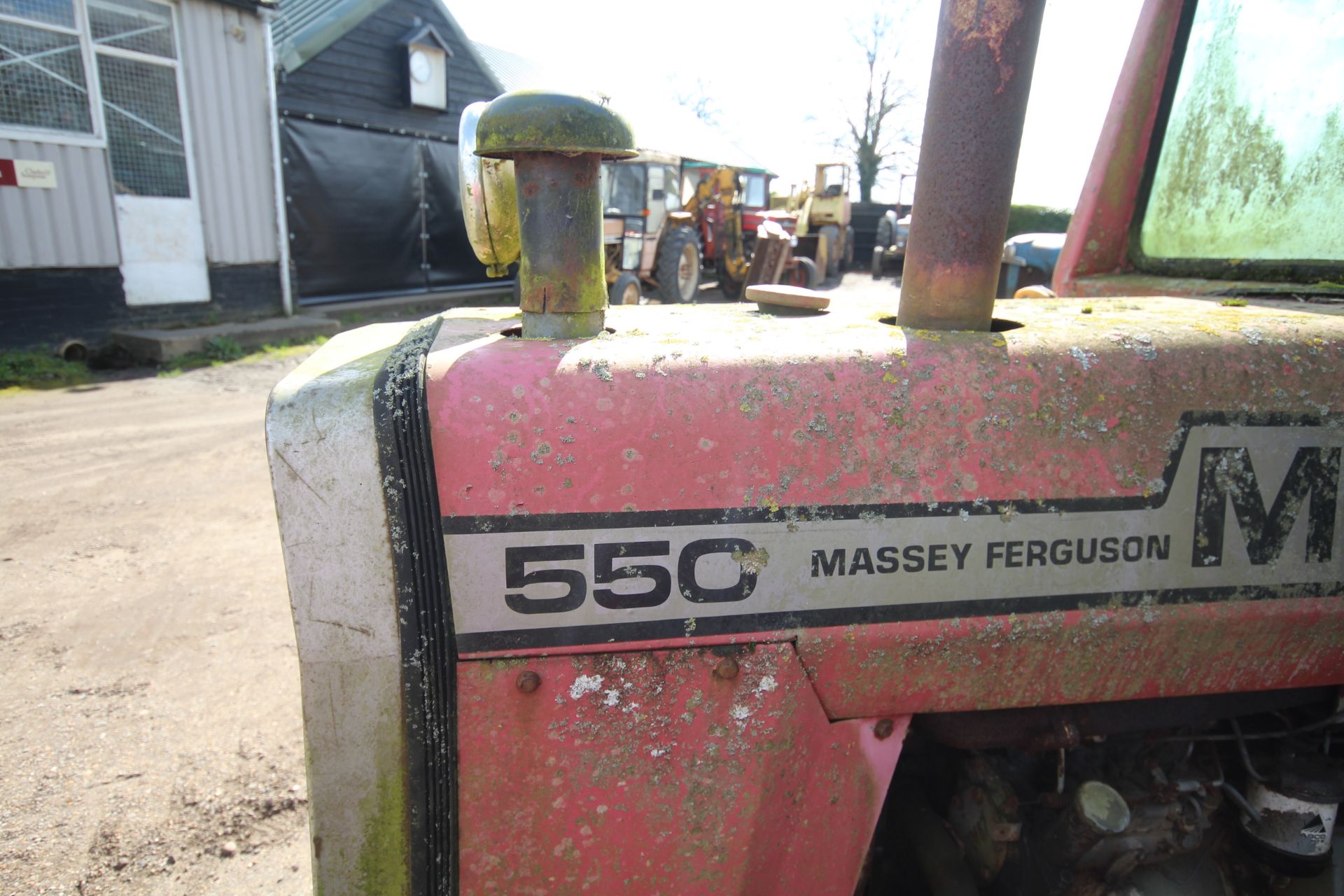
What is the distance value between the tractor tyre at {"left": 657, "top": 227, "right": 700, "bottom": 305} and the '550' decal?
33.1 feet

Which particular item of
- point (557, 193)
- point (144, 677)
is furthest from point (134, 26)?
point (557, 193)

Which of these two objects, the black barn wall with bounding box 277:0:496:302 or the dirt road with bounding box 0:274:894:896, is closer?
the dirt road with bounding box 0:274:894:896

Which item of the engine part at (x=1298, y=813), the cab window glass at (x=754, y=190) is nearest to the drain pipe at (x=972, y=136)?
the engine part at (x=1298, y=813)

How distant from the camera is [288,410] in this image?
1.06m

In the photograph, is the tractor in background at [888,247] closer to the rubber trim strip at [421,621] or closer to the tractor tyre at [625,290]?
the tractor tyre at [625,290]

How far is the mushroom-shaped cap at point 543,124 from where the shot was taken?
1092 mm

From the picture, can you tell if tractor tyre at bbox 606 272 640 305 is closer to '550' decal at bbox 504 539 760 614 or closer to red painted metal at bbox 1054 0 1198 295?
red painted metal at bbox 1054 0 1198 295

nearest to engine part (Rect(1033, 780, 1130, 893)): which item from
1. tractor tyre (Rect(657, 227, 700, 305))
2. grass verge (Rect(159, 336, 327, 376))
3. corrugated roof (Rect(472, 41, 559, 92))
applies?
grass verge (Rect(159, 336, 327, 376))

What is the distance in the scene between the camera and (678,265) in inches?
449

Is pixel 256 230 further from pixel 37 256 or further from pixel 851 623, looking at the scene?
pixel 851 623

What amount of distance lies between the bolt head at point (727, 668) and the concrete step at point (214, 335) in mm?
7729

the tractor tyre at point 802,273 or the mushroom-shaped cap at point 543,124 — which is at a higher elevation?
the mushroom-shaped cap at point 543,124

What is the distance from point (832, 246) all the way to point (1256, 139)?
16081 millimetres

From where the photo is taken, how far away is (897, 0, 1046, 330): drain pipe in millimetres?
1140
